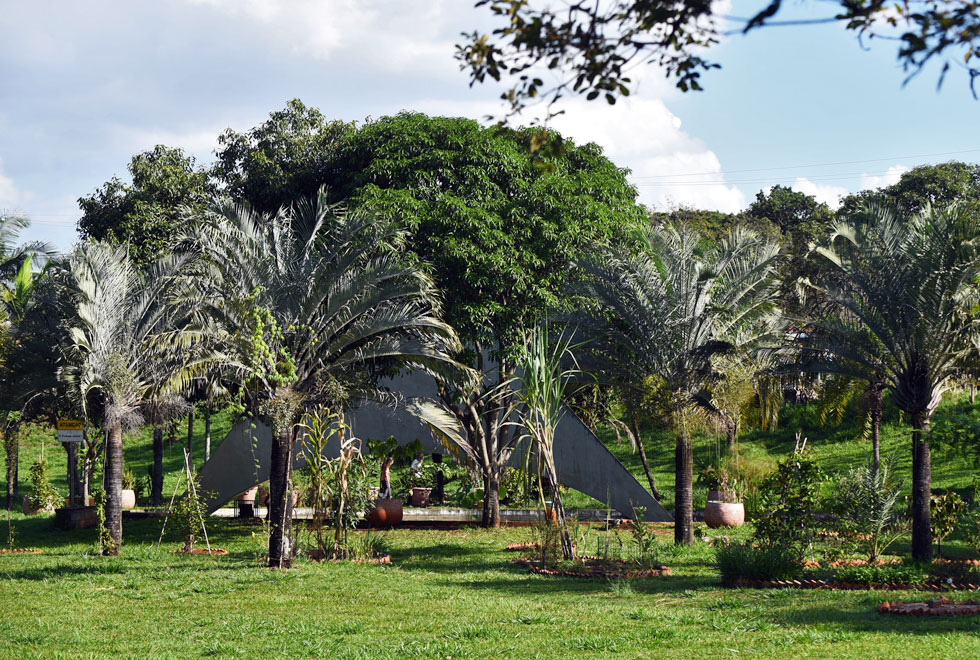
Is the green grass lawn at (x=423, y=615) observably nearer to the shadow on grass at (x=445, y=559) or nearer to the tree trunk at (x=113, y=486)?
the shadow on grass at (x=445, y=559)

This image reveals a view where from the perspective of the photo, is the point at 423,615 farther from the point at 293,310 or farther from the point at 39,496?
the point at 39,496

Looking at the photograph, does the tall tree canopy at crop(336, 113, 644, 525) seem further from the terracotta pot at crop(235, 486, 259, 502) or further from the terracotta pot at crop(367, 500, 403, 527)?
the terracotta pot at crop(235, 486, 259, 502)

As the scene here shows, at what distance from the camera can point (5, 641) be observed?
927 cm

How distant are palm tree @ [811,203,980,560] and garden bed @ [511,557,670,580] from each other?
14.2 ft

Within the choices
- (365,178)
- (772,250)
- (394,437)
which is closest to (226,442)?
(394,437)

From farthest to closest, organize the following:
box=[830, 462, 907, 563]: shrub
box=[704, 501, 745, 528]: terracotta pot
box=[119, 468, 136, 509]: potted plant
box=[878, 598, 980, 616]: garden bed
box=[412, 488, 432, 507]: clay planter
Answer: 1. box=[119, 468, 136, 509]: potted plant
2. box=[412, 488, 432, 507]: clay planter
3. box=[704, 501, 745, 528]: terracotta pot
4. box=[830, 462, 907, 563]: shrub
5. box=[878, 598, 980, 616]: garden bed

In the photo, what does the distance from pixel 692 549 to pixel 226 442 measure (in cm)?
1129

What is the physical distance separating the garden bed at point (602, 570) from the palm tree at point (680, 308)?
2.94 meters

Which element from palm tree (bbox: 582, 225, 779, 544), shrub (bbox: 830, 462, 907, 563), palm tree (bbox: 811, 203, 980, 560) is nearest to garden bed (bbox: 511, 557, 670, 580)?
shrub (bbox: 830, 462, 907, 563)

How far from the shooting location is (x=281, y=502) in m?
15.2

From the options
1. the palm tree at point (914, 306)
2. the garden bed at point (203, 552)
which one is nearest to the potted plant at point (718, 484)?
the palm tree at point (914, 306)

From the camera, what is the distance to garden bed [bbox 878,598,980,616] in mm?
9836

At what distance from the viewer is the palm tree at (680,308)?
16.5 metres

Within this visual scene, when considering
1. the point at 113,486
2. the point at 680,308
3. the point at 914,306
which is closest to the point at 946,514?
the point at 914,306
